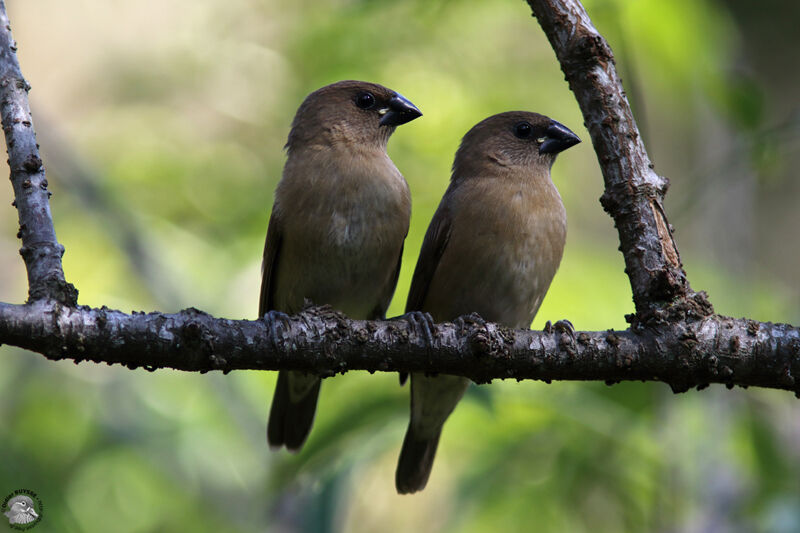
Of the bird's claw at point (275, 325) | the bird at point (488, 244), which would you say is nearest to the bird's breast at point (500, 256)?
the bird at point (488, 244)

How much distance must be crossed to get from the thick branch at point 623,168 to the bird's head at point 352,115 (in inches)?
58.6

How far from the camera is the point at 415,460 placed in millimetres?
5184

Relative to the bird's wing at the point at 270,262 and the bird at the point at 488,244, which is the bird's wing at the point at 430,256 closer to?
the bird at the point at 488,244

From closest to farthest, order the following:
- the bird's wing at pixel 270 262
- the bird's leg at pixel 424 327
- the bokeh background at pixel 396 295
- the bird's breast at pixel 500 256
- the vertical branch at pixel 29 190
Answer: the vertical branch at pixel 29 190
the bird's leg at pixel 424 327
the bokeh background at pixel 396 295
the bird's breast at pixel 500 256
the bird's wing at pixel 270 262

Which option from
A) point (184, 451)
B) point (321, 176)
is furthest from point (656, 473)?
point (184, 451)

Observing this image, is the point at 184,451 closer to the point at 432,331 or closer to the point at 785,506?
the point at 432,331

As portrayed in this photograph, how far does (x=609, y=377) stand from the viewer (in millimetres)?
3191

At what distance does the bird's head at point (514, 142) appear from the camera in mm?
4945

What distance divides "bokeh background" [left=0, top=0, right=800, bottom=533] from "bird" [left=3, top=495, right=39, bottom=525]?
15 centimetres

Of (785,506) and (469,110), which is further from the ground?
(469,110)

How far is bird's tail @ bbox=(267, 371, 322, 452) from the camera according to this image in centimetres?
512

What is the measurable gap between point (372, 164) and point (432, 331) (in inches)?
66.2

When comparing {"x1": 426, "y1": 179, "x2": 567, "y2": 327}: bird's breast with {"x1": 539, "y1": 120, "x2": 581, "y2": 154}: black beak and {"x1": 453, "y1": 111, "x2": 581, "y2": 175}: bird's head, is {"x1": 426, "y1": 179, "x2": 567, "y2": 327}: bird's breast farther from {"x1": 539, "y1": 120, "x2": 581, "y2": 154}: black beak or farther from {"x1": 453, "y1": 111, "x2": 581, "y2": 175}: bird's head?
{"x1": 539, "y1": 120, "x2": 581, "y2": 154}: black beak

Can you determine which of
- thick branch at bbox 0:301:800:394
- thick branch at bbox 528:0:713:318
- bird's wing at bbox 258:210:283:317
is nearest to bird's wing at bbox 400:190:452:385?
bird's wing at bbox 258:210:283:317
